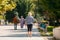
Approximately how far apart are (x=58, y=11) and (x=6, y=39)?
22.4 feet

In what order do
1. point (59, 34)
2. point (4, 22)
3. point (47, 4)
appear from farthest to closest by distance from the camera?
point (4, 22)
point (47, 4)
point (59, 34)

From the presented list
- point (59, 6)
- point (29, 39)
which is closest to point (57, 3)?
point (59, 6)

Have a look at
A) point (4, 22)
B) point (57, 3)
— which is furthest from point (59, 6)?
point (4, 22)

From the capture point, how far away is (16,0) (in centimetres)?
7288

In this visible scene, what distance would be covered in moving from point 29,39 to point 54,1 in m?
6.99

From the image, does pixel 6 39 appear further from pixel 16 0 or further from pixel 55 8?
pixel 16 0

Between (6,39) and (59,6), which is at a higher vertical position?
(59,6)

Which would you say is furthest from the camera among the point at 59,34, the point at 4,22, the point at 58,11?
the point at 4,22

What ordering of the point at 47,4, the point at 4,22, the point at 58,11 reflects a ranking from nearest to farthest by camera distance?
the point at 58,11, the point at 47,4, the point at 4,22

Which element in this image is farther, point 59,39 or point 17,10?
point 17,10

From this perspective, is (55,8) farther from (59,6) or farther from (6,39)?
(6,39)

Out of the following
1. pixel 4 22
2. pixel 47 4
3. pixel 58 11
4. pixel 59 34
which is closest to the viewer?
pixel 59 34

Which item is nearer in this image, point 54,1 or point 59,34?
point 59,34

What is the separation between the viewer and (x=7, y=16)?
233 ft
